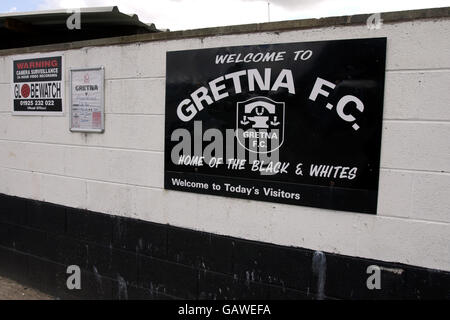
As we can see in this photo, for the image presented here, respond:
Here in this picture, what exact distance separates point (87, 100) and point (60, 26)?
5.84 ft

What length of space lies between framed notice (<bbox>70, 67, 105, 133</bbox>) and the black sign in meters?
0.71

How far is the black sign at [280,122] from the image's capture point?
2408 millimetres

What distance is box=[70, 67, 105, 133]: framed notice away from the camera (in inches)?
135

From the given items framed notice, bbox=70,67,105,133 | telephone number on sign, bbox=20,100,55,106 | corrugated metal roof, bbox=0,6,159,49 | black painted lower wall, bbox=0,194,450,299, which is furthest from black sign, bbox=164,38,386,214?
corrugated metal roof, bbox=0,6,159,49

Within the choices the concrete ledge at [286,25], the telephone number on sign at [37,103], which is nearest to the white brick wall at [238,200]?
the concrete ledge at [286,25]

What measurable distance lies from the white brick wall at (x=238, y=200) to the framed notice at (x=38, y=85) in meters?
0.10

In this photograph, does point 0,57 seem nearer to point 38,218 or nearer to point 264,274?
point 38,218

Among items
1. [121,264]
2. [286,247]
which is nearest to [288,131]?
[286,247]

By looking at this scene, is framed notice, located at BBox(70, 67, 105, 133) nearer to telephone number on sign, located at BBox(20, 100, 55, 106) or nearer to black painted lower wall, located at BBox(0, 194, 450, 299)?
telephone number on sign, located at BBox(20, 100, 55, 106)

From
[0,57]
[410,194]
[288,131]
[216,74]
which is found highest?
[0,57]

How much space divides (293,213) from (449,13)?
4.69 ft

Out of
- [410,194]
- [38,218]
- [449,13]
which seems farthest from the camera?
[38,218]

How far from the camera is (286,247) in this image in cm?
270

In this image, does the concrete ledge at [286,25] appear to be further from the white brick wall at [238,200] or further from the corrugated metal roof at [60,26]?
the corrugated metal roof at [60,26]
